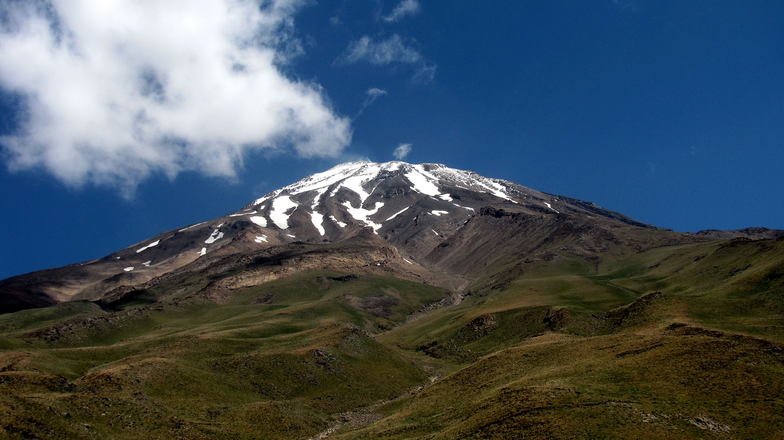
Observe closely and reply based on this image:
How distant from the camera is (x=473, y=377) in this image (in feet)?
249

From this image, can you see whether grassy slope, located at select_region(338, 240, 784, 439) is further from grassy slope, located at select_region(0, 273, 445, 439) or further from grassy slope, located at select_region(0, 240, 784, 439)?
grassy slope, located at select_region(0, 273, 445, 439)

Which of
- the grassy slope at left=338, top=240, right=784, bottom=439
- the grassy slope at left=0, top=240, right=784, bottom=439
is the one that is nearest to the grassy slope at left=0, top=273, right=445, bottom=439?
the grassy slope at left=0, top=240, right=784, bottom=439

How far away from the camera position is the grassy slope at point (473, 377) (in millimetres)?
44938

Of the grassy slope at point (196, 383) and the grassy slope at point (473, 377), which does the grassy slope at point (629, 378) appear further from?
the grassy slope at point (196, 383)

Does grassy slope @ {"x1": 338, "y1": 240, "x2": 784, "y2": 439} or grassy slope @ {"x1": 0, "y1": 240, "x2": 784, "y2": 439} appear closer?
grassy slope @ {"x1": 338, "y1": 240, "x2": 784, "y2": 439}

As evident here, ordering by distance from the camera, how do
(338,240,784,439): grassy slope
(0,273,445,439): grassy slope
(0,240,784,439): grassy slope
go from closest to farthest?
1. (338,240,784,439): grassy slope
2. (0,240,784,439): grassy slope
3. (0,273,445,439): grassy slope

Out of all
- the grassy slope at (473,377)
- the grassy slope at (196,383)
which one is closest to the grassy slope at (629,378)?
the grassy slope at (473,377)

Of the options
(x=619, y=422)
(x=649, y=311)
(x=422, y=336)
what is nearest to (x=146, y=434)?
(x=619, y=422)

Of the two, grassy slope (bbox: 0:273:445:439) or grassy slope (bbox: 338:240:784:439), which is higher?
grassy slope (bbox: 0:273:445:439)

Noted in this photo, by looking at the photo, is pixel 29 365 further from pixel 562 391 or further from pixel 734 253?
pixel 734 253

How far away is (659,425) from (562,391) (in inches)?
394

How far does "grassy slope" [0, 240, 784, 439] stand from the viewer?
44.9 m

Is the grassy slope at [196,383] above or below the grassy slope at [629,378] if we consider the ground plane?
above

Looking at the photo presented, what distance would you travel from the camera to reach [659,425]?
4122 centimetres
